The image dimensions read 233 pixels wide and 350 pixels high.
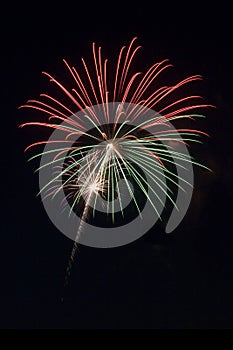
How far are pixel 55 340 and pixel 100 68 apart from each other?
27.6 feet

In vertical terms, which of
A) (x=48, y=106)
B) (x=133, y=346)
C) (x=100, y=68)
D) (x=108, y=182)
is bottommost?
(x=133, y=346)

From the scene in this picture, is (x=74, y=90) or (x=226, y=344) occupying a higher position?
(x=74, y=90)

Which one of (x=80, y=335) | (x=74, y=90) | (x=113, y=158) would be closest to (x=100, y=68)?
(x=74, y=90)

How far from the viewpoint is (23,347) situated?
1435 centimetres

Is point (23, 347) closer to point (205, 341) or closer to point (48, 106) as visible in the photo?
point (205, 341)

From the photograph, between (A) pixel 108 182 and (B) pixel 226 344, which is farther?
(A) pixel 108 182

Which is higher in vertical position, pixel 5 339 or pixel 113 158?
pixel 113 158

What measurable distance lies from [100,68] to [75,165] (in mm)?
3283

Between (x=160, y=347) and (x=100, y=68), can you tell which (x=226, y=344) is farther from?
(x=100, y=68)

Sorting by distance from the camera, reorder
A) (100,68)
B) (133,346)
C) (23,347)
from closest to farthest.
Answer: (23,347) < (133,346) < (100,68)

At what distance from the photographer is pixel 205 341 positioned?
595 inches

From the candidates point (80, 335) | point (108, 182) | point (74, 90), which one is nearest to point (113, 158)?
point (108, 182)

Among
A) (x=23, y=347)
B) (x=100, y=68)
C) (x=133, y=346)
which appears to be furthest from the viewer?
(x=100, y=68)

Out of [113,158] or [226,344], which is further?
[113,158]
